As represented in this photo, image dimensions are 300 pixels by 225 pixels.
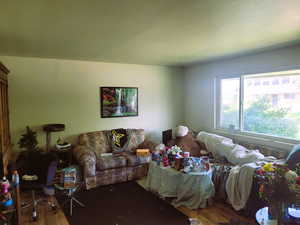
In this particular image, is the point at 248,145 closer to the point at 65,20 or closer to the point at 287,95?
the point at 287,95

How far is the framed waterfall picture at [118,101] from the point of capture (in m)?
4.88

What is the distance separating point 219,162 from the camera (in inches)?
151

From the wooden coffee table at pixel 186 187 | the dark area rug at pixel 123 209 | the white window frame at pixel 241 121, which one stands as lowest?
the dark area rug at pixel 123 209

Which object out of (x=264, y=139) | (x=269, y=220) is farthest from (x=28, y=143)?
(x=264, y=139)

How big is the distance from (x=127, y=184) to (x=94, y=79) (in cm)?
233

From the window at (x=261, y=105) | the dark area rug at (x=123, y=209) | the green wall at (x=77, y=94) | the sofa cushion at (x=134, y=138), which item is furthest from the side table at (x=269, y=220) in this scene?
the green wall at (x=77, y=94)

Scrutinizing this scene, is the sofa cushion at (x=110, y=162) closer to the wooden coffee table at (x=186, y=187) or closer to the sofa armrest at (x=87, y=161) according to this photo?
the sofa armrest at (x=87, y=161)

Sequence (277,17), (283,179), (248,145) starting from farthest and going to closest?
(248,145)
(277,17)
(283,179)

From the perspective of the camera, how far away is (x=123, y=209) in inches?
122

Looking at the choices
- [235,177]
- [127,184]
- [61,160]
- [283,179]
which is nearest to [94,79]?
[61,160]

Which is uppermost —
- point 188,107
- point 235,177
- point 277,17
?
point 277,17

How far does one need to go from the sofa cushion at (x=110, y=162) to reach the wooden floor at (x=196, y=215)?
3.31 feet

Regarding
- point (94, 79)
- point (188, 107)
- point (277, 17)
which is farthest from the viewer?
point (188, 107)

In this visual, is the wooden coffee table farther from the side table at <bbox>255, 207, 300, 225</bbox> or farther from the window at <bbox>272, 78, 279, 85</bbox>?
the window at <bbox>272, 78, 279, 85</bbox>
